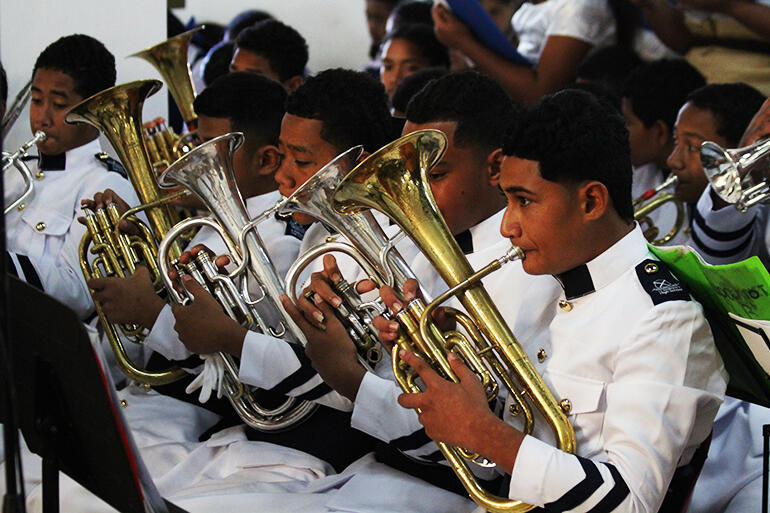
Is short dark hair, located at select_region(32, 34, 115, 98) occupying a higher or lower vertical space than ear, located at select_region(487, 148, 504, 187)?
higher

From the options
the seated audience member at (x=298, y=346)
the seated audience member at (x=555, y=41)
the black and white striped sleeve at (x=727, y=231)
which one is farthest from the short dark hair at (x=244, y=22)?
the black and white striped sleeve at (x=727, y=231)

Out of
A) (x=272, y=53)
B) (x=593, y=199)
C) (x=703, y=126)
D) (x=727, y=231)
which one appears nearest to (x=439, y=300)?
(x=593, y=199)

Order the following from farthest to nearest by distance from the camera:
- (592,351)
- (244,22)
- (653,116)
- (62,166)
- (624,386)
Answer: (244,22), (653,116), (62,166), (592,351), (624,386)

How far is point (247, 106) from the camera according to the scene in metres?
3.02

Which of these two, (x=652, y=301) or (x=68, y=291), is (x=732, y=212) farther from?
(x=68, y=291)

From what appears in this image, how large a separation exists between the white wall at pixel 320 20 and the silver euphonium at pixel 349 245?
445cm

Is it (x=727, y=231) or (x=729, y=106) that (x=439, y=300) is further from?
(x=729, y=106)

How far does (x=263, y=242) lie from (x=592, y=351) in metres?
1.05

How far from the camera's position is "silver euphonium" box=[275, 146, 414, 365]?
2117 millimetres

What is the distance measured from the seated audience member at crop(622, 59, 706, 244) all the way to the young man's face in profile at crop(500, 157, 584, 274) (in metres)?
1.99

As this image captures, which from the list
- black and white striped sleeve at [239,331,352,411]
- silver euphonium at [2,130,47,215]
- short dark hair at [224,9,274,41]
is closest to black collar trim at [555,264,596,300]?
black and white striped sleeve at [239,331,352,411]

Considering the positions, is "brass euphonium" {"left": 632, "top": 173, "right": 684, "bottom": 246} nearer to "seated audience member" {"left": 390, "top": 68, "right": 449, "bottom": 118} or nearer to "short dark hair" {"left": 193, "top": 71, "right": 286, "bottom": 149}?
"seated audience member" {"left": 390, "top": 68, "right": 449, "bottom": 118}

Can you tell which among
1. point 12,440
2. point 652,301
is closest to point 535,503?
point 652,301

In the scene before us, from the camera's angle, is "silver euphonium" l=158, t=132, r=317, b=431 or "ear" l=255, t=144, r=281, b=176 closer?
"silver euphonium" l=158, t=132, r=317, b=431
